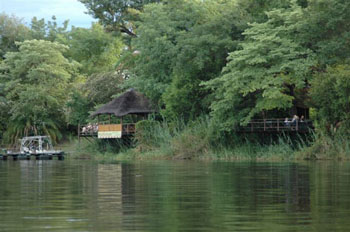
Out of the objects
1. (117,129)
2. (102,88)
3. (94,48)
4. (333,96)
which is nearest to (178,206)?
(333,96)

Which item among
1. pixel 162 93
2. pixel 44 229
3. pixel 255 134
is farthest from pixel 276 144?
pixel 44 229

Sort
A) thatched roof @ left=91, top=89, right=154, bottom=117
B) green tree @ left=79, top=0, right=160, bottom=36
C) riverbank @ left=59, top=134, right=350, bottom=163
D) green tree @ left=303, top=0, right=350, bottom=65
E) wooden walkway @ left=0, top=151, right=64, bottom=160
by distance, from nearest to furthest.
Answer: riverbank @ left=59, top=134, right=350, bottom=163, green tree @ left=303, top=0, right=350, bottom=65, wooden walkway @ left=0, top=151, right=64, bottom=160, thatched roof @ left=91, top=89, right=154, bottom=117, green tree @ left=79, top=0, right=160, bottom=36

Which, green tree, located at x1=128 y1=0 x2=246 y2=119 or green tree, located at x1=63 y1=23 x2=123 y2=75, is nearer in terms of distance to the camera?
green tree, located at x1=128 y1=0 x2=246 y2=119

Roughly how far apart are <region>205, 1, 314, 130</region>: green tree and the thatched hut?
12.7 m

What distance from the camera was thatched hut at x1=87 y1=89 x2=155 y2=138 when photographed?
62000 millimetres

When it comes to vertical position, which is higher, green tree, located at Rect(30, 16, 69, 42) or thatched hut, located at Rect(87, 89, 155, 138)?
green tree, located at Rect(30, 16, 69, 42)

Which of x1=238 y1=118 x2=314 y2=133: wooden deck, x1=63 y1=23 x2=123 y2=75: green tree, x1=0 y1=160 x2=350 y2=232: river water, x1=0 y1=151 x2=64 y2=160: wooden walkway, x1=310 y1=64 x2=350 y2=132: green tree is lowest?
x1=0 y1=160 x2=350 y2=232: river water

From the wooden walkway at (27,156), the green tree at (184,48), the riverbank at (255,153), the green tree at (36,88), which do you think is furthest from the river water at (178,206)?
the green tree at (36,88)

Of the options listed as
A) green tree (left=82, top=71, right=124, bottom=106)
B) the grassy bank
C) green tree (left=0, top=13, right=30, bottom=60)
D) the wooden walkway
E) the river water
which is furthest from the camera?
green tree (left=0, top=13, right=30, bottom=60)

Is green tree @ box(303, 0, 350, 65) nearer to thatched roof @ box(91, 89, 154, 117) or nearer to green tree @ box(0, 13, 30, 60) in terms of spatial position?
thatched roof @ box(91, 89, 154, 117)

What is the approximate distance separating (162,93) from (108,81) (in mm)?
13807

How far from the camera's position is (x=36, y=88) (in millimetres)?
79312

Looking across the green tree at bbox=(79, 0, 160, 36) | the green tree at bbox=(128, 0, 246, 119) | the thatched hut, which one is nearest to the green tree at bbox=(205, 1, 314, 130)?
the green tree at bbox=(128, 0, 246, 119)

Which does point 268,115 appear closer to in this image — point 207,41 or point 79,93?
point 207,41
